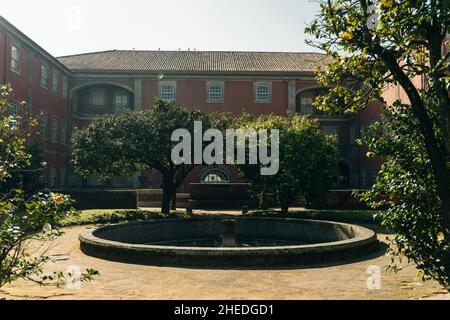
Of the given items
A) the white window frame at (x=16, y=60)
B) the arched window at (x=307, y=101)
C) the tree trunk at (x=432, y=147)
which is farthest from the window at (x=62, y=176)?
the tree trunk at (x=432, y=147)

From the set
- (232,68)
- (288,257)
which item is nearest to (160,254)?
(288,257)

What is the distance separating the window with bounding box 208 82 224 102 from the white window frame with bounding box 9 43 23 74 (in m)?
15.4

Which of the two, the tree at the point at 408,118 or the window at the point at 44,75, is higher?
the window at the point at 44,75

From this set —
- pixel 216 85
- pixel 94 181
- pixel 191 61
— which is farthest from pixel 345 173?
pixel 94 181

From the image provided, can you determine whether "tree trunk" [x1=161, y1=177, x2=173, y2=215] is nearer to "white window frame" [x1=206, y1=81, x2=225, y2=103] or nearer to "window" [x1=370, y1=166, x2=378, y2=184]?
"white window frame" [x1=206, y1=81, x2=225, y2=103]

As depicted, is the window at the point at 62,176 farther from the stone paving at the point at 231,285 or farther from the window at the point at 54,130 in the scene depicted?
the stone paving at the point at 231,285

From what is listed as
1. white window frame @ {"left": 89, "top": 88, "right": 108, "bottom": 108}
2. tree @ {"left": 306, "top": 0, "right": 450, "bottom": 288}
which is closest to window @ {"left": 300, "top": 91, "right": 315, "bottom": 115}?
→ white window frame @ {"left": 89, "top": 88, "right": 108, "bottom": 108}

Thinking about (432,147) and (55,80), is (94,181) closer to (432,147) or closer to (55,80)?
(55,80)

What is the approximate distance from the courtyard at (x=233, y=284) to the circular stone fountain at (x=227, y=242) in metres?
0.41

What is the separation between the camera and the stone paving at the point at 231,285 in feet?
21.2

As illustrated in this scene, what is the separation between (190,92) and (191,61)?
3592 millimetres

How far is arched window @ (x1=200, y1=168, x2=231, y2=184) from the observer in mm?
34406

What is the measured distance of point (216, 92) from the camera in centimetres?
3566

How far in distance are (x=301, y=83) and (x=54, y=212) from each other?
33.0 m
